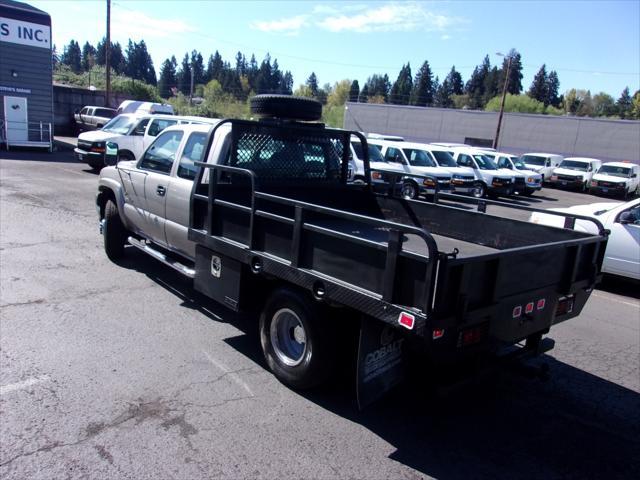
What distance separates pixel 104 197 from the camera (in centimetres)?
765

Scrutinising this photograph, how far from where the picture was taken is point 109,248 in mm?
7391

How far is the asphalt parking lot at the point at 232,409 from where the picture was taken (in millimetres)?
3254

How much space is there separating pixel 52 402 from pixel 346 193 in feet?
11.8

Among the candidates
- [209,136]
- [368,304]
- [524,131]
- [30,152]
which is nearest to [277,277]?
[368,304]

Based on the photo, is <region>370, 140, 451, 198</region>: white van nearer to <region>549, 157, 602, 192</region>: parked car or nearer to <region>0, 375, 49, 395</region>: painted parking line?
<region>549, 157, 602, 192</region>: parked car

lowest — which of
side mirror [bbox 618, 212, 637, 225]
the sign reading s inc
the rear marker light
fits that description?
the rear marker light

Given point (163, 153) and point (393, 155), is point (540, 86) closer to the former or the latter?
point (393, 155)

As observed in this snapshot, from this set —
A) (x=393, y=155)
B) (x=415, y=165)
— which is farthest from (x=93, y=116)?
(x=415, y=165)

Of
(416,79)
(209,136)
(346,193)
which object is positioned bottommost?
(346,193)

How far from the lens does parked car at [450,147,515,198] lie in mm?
20344

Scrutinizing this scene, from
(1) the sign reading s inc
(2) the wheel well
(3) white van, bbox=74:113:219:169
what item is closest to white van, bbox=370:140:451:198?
(3) white van, bbox=74:113:219:169

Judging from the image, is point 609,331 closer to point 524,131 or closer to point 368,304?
point 368,304

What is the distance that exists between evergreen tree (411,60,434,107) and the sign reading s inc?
11156 centimetres

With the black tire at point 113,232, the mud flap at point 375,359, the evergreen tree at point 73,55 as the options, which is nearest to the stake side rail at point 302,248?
the mud flap at point 375,359
